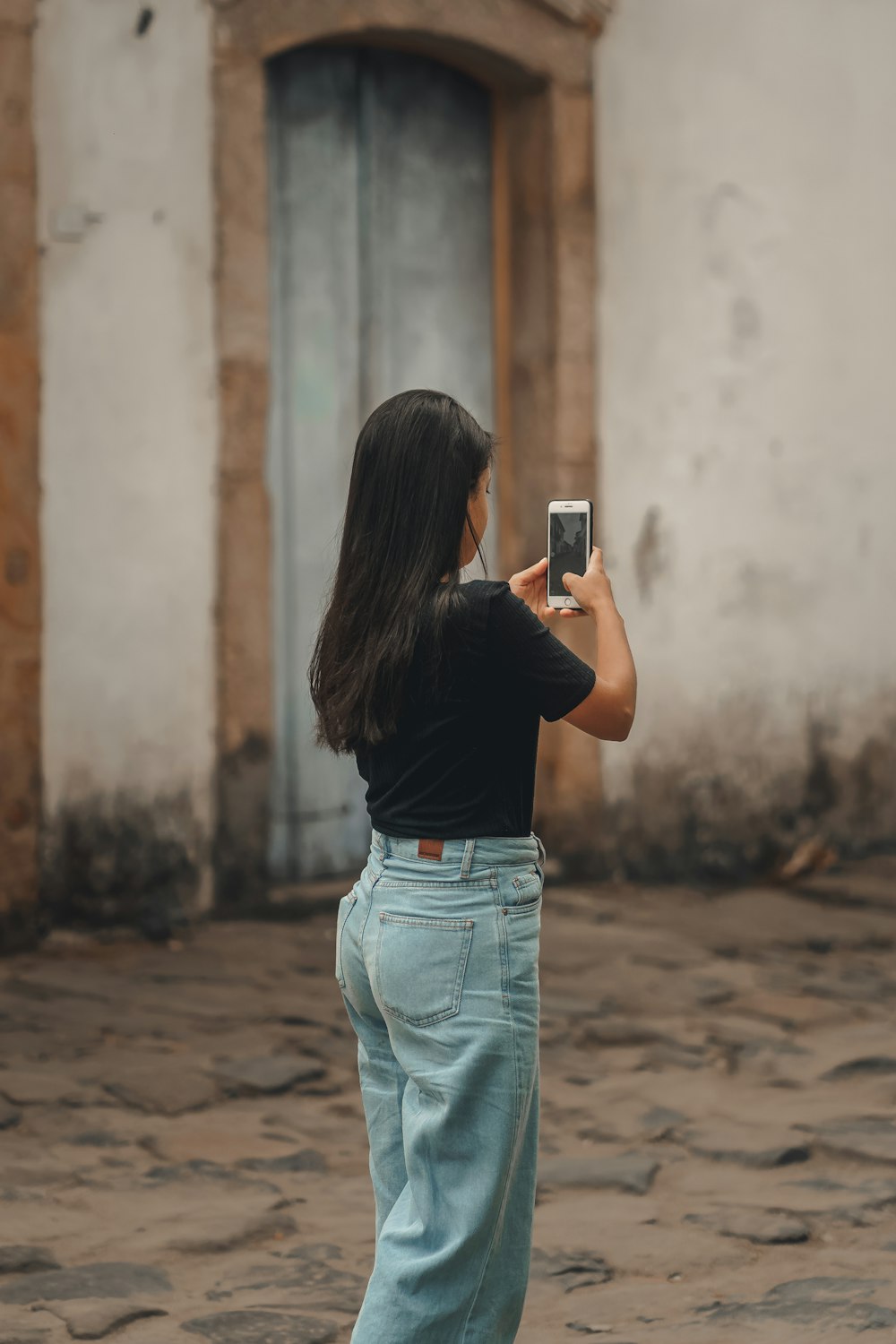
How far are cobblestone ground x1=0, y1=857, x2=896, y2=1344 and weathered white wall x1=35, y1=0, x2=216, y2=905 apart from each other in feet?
2.25

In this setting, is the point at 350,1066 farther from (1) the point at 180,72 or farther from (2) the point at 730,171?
(2) the point at 730,171

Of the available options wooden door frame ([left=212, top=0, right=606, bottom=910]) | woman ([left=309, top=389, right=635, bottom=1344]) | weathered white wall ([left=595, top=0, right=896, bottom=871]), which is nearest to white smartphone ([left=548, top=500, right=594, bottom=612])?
woman ([left=309, top=389, right=635, bottom=1344])

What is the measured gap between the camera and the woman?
7.85 ft

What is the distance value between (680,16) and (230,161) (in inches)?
88.9

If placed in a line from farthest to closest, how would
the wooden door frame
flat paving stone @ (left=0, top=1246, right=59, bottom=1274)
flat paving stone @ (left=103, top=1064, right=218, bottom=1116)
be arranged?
the wooden door frame < flat paving stone @ (left=103, top=1064, right=218, bottom=1116) < flat paving stone @ (left=0, top=1246, right=59, bottom=1274)

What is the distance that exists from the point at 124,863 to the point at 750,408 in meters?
3.40

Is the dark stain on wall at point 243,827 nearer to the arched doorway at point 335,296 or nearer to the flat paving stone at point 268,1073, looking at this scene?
the arched doorway at point 335,296

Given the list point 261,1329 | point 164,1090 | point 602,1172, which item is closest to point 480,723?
point 261,1329

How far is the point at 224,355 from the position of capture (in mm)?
6664

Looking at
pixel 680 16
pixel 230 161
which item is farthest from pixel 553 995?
pixel 680 16

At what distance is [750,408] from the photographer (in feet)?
25.9

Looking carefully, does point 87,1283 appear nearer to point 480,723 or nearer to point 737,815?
point 480,723


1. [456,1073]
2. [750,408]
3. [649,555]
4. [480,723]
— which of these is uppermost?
[750,408]

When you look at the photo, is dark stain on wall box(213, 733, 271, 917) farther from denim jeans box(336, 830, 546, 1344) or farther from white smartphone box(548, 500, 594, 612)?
denim jeans box(336, 830, 546, 1344)
